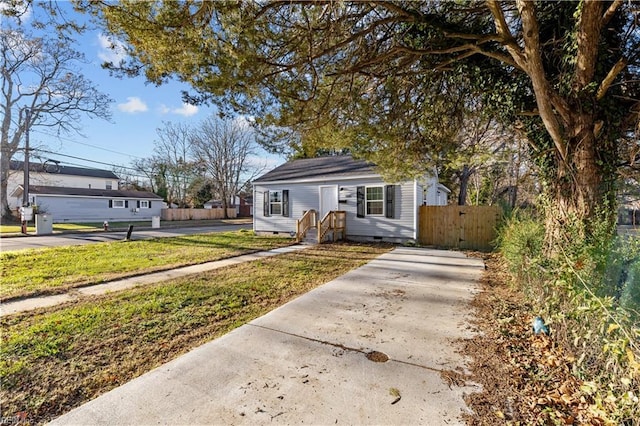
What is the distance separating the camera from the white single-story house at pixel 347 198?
435 inches

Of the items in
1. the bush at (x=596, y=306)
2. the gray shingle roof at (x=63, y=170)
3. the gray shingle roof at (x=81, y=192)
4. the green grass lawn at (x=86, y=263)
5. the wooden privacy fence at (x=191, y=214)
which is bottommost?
the green grass lawn at (x=86, y=263)

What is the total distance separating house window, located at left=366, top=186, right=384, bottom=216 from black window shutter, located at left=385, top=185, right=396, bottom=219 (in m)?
0.22

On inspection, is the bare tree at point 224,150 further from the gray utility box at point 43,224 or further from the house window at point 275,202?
the house window at point 275,202

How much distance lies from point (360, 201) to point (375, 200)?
625 millimetres

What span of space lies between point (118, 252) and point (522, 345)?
10.4 metres

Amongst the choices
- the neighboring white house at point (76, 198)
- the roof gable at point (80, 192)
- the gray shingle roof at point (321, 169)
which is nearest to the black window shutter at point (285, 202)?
the gray shingle roof at point (321, 169)

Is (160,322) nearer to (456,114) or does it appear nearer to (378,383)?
(378,383)

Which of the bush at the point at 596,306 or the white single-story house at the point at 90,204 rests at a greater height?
the white single-story house at the point at 90,204

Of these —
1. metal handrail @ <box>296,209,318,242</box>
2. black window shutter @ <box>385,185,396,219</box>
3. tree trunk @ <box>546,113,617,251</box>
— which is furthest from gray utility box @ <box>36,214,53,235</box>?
tree trunk @ <box>546,113,617,251</box>

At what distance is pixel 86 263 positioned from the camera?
A: 730cm

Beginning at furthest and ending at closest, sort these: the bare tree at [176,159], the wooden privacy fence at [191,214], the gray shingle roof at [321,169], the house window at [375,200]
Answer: the bare tree at [176,159], the wooden privacy fence at [191,214], the gray shingle roof at [321,169], the house window at [375,200]

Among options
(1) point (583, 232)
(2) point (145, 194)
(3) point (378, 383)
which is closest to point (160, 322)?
(3) point (378, 383)

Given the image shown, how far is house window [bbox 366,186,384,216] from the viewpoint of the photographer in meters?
11.4

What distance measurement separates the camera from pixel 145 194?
30.0m
